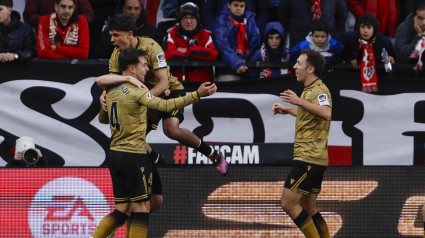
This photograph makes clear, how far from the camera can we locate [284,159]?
13188mm

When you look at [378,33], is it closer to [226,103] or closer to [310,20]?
[310,20]

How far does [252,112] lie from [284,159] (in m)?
0.78

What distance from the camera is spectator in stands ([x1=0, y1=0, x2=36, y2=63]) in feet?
44.4

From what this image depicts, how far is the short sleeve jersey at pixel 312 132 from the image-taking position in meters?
11.2

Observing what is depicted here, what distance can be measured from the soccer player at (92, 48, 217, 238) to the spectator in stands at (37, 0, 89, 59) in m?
2.98

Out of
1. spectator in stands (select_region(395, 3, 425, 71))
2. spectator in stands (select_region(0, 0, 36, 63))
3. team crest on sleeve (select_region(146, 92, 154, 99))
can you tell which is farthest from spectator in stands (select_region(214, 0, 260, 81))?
team crest on sleeve (select_region(146, 92, 154, 99))

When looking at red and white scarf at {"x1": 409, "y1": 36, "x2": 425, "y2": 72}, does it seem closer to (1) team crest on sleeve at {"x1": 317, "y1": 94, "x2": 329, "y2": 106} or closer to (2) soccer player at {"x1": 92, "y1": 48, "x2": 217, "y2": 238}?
(1) team crest on sleeve at {"x1": 317, "y1": 94, "x2": 329, "y2": 106}

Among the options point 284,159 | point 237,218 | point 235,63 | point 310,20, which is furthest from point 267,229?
point 310,20

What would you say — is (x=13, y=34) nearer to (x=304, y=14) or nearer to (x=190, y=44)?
(x=190, y=44)

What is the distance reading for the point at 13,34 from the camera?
44.5 feet

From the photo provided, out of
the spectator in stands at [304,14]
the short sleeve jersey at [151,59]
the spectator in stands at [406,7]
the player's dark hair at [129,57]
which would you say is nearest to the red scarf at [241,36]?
the spectator in stands at [304,14]

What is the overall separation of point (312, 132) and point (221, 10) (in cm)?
351

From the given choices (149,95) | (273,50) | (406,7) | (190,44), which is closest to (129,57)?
(149,95)

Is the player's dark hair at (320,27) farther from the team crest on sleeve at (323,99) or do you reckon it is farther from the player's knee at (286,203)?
the player's knee at (286,203)
